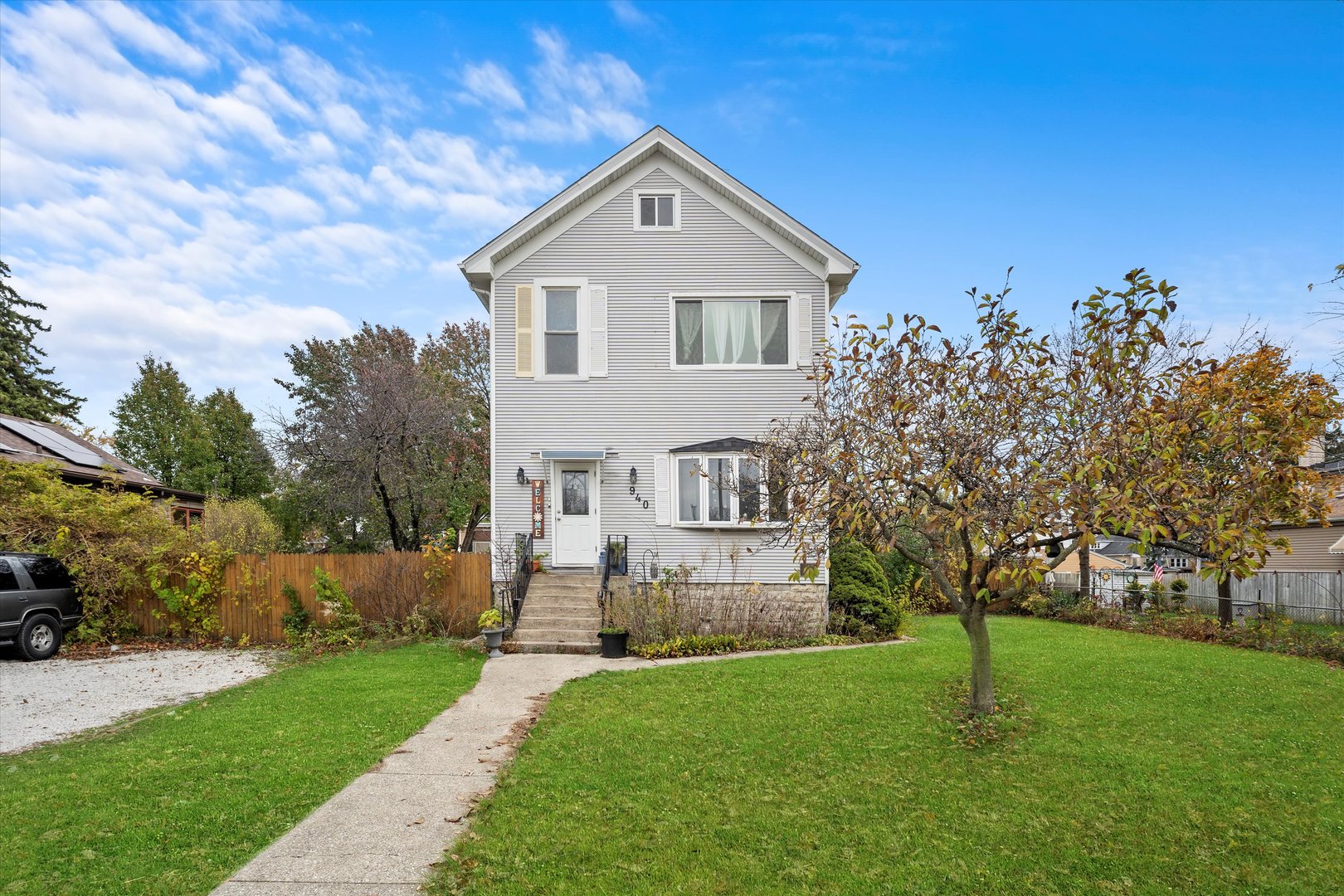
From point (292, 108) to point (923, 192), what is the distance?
39.5 feet

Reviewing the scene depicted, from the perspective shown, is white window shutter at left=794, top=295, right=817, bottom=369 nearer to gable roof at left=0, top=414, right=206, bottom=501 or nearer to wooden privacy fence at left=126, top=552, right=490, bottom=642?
wooden privacy fence at left=126, top=552, right=490, bottom=642

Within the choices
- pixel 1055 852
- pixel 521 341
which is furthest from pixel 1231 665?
pixel 521 341

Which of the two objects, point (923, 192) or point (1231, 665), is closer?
point (1231, 665)

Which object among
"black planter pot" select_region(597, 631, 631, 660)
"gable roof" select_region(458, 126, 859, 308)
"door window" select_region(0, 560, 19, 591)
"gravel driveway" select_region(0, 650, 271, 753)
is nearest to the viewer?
"gravel driveway" select_region(0, 650, 271, 753)

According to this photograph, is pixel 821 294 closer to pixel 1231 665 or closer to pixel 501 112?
pixel 501 112

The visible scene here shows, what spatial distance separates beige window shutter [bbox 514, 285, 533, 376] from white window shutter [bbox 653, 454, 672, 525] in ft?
10.8

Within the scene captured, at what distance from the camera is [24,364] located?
31.2 meters

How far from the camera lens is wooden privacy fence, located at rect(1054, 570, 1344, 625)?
58.6ft

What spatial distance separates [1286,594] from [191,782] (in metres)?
24.0

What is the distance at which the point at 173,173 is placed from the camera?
14211 millimetres

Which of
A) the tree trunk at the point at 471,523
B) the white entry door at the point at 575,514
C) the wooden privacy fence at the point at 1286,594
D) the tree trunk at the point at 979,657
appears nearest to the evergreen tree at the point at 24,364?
the tree trunk at the point at 471,523

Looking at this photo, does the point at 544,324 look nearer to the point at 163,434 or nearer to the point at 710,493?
the point at 710,493

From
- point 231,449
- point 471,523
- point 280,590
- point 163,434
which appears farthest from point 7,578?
point 163,434

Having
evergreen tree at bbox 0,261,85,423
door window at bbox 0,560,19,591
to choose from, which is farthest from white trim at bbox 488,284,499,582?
evergreen tree at bbox 0,261,85,423
